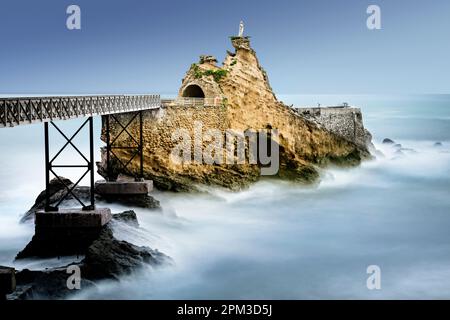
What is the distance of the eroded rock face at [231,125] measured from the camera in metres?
25.3

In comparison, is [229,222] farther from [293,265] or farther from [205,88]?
[205,88]

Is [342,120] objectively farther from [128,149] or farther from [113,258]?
[113,258]

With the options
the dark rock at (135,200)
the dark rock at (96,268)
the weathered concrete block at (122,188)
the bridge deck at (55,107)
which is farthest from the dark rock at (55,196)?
the dark rock at (96,268)

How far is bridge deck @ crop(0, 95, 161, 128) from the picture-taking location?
41.9ft

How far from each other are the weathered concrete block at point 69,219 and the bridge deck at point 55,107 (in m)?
2.89

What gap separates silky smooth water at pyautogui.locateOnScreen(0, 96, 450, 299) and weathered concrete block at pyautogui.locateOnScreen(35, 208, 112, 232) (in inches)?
33.1

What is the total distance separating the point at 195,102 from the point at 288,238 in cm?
833

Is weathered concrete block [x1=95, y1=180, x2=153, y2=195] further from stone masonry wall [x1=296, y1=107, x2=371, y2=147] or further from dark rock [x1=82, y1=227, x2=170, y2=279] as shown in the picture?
stone masonry wall [x1=296, y1=107, x2=371, y2=147]

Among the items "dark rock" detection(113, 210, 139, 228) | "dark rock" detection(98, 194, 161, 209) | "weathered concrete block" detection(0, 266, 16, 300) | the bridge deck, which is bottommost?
"weathered concrete block" detection(0, 266, 16, 300)

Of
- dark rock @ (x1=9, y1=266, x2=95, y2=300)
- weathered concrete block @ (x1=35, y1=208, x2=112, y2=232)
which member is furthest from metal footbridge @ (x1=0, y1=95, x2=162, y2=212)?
dark rock @ (x1=9, y1=266, x2=95, y2=300)

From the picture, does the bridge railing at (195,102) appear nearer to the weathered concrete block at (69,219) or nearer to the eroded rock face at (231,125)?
the eroded rock face at (231,125)
